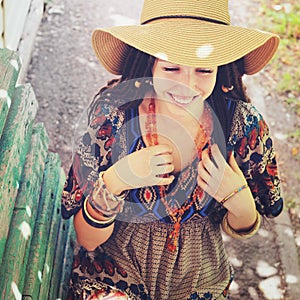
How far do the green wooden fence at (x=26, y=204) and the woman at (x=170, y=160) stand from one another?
17cm

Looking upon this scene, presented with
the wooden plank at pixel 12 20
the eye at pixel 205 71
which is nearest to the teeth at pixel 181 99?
the eye at pixel 205 71

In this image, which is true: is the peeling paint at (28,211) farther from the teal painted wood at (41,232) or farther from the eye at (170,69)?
the eye at (170,69)

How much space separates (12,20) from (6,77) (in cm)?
134

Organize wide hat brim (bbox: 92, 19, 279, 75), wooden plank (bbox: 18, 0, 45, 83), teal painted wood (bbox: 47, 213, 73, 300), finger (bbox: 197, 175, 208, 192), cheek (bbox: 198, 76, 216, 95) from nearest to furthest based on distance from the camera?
wide hat brim (bbox: 92, 19, 279, 75), cheek (bbox: 198, 76, 216, 95), finger (bbox: 197, 175, 208, 192), teal painted wood (bbox: 47, 213, 73, 300), wooden plank (bbox: 18, 0, 45, 83)

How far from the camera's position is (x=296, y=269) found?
3.28 metres

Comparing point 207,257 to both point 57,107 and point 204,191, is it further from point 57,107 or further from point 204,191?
point 57,107

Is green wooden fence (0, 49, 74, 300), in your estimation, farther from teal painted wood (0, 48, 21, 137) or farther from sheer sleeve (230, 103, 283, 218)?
sheer sleeve (230, 103, 283, 218)

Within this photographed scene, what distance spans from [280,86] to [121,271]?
279 cm

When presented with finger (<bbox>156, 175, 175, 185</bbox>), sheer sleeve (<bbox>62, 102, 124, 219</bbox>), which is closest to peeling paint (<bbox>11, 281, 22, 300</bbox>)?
sheer sleeve (<bbox>62, 102, 124, 219</bbox>)

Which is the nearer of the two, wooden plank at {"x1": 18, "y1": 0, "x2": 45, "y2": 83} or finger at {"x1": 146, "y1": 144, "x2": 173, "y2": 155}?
finger at {"x1": 146, "y1": 144, "x2": 173, "y2": 155}

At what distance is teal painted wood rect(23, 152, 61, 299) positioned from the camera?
2.12 m

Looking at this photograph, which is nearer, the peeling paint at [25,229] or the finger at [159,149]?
the finger at [159,149]

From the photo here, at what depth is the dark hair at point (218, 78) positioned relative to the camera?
1.98 metres

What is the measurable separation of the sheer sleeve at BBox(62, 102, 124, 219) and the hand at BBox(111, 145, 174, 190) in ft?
0.43
